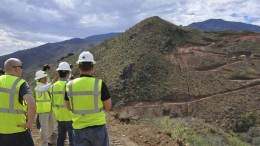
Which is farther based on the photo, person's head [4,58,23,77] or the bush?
the bush

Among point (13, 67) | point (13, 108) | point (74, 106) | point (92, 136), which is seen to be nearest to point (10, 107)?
point (13, 108)

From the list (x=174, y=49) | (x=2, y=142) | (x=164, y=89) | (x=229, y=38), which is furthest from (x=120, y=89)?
(x=2, y=142)

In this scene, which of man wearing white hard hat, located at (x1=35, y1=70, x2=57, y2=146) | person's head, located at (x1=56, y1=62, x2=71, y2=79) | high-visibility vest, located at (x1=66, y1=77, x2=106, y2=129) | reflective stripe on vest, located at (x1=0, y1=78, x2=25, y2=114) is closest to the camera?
high-visibility vest, located at (x1=66, y1=77, x2=106, y2=129)

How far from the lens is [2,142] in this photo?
4.81 meters

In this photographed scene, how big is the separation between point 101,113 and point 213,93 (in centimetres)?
2687

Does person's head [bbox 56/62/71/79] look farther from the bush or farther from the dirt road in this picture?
the bush

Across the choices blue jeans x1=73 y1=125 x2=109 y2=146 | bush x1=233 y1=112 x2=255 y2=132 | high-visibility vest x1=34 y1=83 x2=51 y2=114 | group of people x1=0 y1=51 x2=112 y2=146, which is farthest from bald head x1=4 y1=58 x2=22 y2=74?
bush x1=233 y1=112 x2=255 y2=132

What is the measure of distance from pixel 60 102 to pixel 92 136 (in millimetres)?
2198

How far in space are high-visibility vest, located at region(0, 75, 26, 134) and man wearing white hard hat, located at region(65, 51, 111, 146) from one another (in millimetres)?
679

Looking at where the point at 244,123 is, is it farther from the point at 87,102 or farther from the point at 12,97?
the point at 12,97

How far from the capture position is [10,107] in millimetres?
4715

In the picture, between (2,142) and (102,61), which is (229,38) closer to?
(102,61)

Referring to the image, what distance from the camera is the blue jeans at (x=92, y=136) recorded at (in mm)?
4570

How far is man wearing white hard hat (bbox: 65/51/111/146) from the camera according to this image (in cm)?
451
